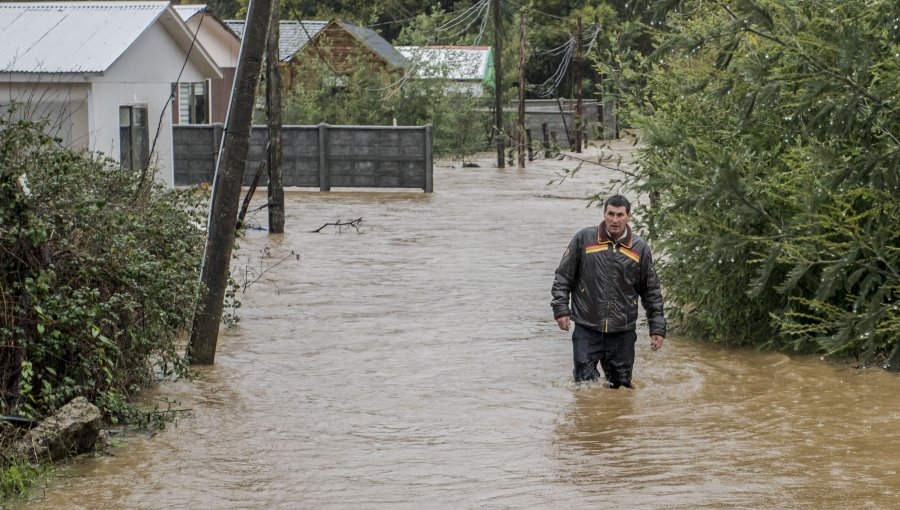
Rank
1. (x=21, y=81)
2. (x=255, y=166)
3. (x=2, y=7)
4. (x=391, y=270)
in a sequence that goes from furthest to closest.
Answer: (x=255, y=166), (x=2, y=7), (x=21, y=81), (x=391, y=270)

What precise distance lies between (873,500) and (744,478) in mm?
745

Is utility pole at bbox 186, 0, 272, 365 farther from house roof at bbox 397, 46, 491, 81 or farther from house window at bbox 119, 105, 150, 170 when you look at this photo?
house roof at bbox 397, 46, 491, 81

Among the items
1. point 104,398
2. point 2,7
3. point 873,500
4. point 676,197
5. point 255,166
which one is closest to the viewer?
point 873,500

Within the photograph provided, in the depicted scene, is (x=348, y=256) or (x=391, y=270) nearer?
(x=391, y=270)

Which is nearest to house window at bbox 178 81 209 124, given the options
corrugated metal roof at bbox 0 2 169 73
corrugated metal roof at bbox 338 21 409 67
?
corrugated metal roof at bbox 338 21 409 67

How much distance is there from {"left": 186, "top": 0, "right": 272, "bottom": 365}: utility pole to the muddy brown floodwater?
0.59 metres

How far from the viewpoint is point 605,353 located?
10.3 m

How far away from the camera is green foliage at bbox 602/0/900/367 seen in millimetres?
9109

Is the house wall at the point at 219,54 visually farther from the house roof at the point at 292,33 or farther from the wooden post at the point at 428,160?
the wooden post at the point at 428,160

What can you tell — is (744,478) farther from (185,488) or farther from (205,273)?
(205,273)

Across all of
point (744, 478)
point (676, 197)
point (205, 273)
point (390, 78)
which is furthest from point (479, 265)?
point (390, 78)

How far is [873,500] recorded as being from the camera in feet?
23.6

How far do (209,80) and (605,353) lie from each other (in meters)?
30.8

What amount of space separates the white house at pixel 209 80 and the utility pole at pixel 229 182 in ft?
79.2
